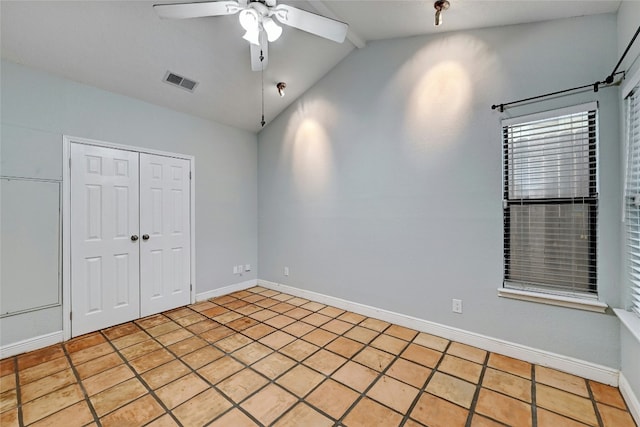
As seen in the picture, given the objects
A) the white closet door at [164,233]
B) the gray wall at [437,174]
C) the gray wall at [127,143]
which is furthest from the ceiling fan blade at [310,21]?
the white closet door at [164,233]

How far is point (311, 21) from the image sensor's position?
6.67 feet

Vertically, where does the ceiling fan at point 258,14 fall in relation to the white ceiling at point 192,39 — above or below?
below

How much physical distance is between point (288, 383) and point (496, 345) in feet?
6.10

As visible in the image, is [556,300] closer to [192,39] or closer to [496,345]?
[496,345]

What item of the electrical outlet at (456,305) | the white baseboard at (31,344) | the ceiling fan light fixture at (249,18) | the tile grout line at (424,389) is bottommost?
the tile grout line at (424,389)

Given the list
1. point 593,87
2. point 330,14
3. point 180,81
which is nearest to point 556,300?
point 593,87

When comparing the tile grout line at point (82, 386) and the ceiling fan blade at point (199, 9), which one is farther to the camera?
the ceiling fan blade at point (199, 9)

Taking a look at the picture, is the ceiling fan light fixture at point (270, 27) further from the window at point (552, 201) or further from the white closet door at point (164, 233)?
the white closet door at point (164, 233)

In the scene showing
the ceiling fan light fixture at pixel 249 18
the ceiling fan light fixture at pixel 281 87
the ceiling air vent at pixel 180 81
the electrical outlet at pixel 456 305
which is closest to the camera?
the ceiling fan light fixture at pixel 249 18

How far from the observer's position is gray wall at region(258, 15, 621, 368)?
6.73 ft

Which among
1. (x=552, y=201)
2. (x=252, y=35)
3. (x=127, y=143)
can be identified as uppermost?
(x=252, y=35)

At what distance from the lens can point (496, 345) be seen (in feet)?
7.96

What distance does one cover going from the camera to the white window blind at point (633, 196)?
1.73 metres

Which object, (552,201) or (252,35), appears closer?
(252,35)
